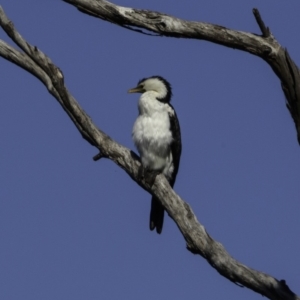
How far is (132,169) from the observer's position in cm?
675

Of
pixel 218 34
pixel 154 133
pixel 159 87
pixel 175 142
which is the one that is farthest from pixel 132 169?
pixel 159 87

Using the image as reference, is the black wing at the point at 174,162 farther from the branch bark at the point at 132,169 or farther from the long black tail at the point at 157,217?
the branch bark at the point at 132,169

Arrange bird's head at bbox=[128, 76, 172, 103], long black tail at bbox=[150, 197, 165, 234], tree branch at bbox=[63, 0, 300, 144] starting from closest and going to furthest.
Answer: tree branch at bbox=[63, 0, 300, 144] < long black tail at bbox=[150, 197, 165, 234] < bird's head at bbox=[128, 76, 172, 103]

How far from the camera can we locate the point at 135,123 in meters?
8.58

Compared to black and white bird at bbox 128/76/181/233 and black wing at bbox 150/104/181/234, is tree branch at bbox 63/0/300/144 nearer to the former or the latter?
black and white bird at bbox 128/76/181/233

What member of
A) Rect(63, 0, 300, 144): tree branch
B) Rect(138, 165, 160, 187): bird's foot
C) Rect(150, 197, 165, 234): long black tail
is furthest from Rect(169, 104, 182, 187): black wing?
Rect(63, 0, 300, 144): tree branch

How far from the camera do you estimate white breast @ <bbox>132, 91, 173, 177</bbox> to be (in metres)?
8.38

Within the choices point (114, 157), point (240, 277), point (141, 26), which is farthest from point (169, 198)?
point (141, 26)

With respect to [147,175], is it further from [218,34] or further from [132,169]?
[218,34]

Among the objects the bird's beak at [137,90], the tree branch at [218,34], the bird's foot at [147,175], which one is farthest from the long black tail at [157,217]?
the tree branch at [218,34]

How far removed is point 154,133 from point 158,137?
5 centimetres

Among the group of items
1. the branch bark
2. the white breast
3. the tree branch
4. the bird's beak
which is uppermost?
the bird's beak

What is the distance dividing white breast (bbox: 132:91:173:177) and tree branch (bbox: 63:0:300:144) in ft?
8.80

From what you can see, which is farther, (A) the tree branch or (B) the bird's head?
(B) the bird's head
